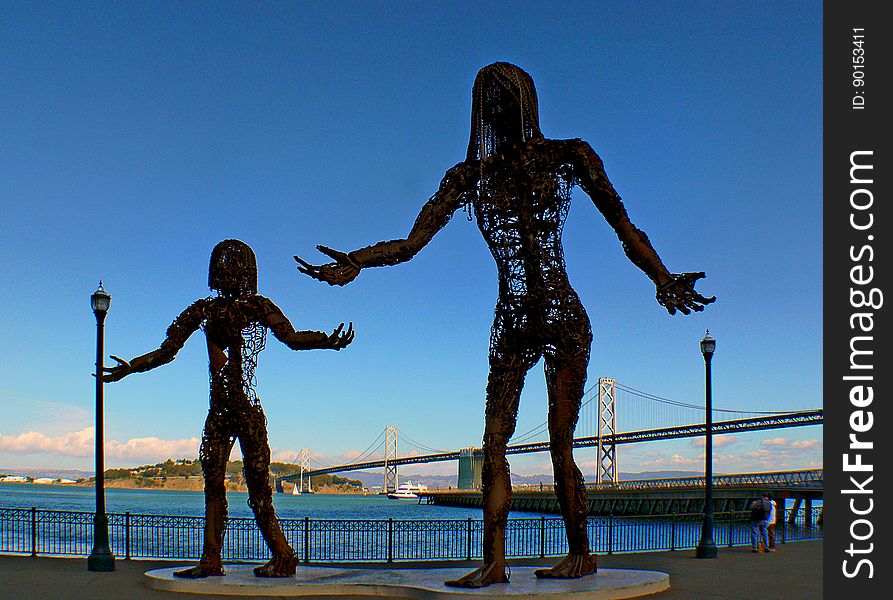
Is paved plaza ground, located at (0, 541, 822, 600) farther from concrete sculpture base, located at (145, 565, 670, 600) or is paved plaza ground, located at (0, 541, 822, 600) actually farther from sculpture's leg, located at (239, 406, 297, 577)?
sculpture's leg, located at (239, 406, 297, 577)

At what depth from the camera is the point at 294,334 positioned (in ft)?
28.0

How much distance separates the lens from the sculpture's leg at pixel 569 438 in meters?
8.08

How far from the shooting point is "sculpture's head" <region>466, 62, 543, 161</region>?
8109 millimetres

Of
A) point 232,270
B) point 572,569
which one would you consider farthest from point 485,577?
point 232,270

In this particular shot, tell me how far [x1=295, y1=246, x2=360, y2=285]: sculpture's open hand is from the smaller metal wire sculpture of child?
1905 mm

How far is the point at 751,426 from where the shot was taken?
190ft

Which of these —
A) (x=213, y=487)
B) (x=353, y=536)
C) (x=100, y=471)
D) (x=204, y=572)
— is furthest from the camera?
(x=353, y=536)

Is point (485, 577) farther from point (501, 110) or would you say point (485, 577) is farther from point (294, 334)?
point (501, 110)

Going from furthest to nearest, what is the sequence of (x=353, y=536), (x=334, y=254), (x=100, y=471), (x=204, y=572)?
(x=353, y=536) < (x=100, y=471) < (x=204, y=572) < (x=334, y=254)

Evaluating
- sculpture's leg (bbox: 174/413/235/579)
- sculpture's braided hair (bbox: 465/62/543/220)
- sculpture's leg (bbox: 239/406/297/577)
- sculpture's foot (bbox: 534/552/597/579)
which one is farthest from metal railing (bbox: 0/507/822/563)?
sculpture's braided hair (bbox: 465/62/543/220)

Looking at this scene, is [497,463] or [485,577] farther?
[497,463]

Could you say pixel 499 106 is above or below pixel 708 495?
above

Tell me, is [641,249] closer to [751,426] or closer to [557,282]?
[557,282]

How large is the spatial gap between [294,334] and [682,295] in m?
3.70
